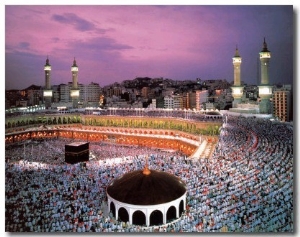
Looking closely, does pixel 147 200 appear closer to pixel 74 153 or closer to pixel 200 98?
pixel 74 153

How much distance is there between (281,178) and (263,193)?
517 mm

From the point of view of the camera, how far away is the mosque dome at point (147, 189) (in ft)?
17.6

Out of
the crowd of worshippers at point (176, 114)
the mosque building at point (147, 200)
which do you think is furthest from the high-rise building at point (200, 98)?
the mosque building at point (147, 200)

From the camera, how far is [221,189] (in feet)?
20.2

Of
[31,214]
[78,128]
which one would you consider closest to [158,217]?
[31,214]

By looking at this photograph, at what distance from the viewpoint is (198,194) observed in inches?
242

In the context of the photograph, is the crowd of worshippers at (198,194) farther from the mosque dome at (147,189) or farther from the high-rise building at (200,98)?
the high-rise building at (200,98)

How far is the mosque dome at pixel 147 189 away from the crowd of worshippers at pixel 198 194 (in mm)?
437

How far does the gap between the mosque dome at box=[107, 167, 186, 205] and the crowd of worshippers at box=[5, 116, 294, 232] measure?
0.44 metres

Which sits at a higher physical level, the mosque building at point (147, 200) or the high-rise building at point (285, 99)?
the high-rise building at point (285, 99)

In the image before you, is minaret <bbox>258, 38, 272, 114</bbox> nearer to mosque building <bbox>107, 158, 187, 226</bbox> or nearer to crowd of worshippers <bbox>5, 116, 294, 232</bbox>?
crowd of worshippers <bbox>5, 116, 294, 232</bbox>

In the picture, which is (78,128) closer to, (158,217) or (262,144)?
(262,144)

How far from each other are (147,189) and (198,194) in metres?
1.22

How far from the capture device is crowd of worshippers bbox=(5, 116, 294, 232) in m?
5.50
